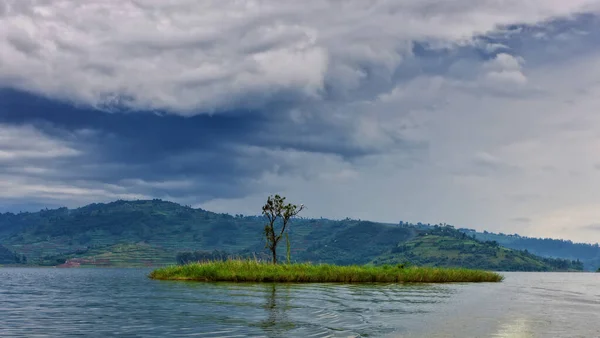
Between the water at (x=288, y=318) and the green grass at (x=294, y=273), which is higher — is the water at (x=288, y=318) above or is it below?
below

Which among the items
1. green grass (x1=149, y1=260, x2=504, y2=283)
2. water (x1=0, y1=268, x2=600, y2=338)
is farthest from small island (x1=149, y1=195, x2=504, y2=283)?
water (x1=0, y1=268, x2=600, y2=338)

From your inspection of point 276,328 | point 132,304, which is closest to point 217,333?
point 276,328

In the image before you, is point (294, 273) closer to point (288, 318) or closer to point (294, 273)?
point (294, 273)

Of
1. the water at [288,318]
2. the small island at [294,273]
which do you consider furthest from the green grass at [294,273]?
the water at [288,318]

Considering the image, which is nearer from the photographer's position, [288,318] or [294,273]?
[288,318]

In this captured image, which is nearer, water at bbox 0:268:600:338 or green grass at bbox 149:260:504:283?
water at bbox 0:268:600:338

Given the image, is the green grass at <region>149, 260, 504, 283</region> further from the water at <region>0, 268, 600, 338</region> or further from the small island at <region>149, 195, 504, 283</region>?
the water at <region>0, 268, 600, 338</region>

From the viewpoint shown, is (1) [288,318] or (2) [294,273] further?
(2) [294,273]

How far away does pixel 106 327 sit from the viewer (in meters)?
35.8

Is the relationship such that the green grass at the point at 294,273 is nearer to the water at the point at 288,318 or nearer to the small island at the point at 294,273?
the small island at the point at 294,273

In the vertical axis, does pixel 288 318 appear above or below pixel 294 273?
below

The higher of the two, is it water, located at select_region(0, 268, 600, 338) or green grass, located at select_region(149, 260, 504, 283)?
green grass, located at select_region(149, 260, 504, 283)

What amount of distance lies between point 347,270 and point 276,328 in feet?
202

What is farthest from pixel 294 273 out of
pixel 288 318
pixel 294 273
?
pixel 288 318
